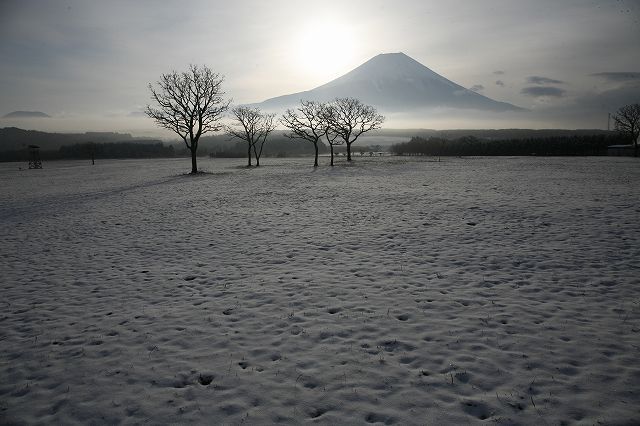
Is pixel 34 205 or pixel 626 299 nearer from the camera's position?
pixel 626 299

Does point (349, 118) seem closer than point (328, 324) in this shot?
No

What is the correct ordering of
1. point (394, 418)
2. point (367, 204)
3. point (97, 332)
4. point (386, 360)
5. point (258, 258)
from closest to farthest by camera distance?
point (394, 418) < point (386, 360) < point (97, 332) < point (258, 258) < point (367, 204)

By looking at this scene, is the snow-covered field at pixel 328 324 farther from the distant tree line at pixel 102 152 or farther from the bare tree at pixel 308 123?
the distant tree line at pixel 102 152

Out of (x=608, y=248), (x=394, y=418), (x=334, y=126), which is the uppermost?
(x=334, y=126)

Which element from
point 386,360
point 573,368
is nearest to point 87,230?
point 386,360

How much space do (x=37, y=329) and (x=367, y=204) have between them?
1557 centimetres

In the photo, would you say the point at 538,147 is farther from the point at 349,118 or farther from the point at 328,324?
the point at 328,324

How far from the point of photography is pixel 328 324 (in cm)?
648

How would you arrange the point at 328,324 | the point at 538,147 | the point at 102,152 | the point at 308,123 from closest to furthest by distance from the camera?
the point at 328,324 < the point at 308,123 < the point at 538,147 < the point at 102,152

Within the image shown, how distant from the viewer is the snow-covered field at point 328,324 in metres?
4.45

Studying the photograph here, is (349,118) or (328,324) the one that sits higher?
(349,118)

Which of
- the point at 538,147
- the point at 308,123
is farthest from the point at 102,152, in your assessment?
the point at 538,147

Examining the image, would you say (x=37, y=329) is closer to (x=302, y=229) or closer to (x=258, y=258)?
(x=258, y=258)

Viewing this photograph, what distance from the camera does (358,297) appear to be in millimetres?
7621
